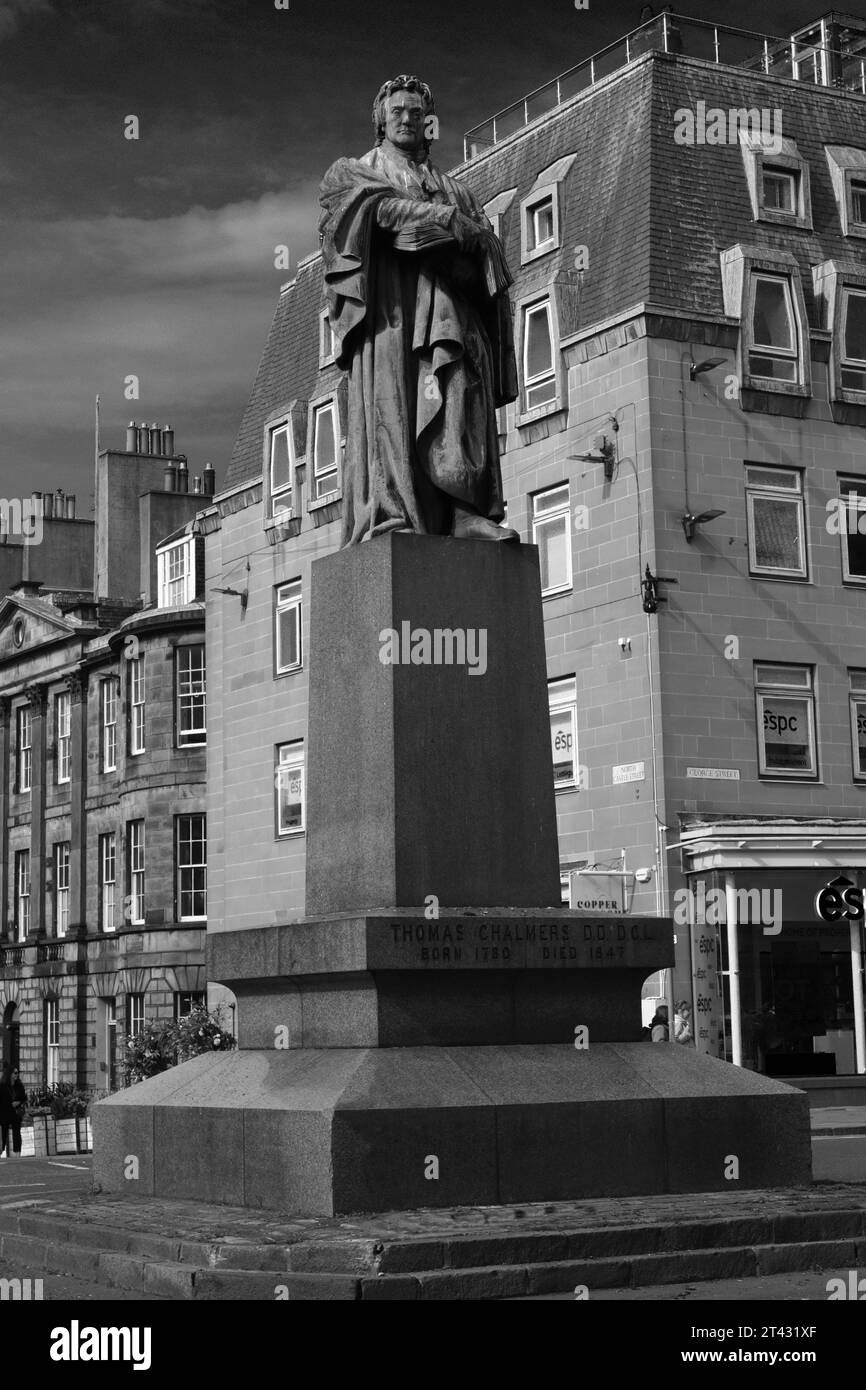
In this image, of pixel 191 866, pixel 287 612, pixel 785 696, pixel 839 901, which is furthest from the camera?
pixel 191 866

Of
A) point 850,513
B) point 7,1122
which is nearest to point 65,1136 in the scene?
point 7,1122

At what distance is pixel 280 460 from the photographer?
47.4 metres

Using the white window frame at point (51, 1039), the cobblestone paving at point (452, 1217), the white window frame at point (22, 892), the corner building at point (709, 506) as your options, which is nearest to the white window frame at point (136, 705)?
the white window frame at point (51, 1039)

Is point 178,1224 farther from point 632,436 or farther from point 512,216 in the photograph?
point 512,216

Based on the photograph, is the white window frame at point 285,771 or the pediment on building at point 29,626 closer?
the white window frame at point 285,771

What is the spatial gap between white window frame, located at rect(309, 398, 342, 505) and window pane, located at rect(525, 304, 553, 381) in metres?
6.07

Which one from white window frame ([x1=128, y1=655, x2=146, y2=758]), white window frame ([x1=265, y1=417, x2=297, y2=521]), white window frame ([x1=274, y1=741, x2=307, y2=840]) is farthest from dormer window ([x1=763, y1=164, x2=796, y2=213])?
white window frame ([x1=128, y1=655, x2=146, y2=758])

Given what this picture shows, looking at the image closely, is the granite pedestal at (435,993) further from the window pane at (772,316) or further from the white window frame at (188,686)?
the white window frame at (188,686)

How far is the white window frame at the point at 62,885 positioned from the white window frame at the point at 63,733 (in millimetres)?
2115

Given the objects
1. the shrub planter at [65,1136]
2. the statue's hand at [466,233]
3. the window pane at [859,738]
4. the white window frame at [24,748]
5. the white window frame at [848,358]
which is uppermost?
the white window frame at [848,358]

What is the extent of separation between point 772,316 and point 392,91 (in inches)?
1000

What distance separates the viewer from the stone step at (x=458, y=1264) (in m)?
9.30

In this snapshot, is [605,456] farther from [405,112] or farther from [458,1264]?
[458,1264]

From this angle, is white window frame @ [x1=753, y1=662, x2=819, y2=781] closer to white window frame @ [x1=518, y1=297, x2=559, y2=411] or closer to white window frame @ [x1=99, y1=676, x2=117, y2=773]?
white window frame @ [x1=518, y1=297, x2=559, y2=411]
